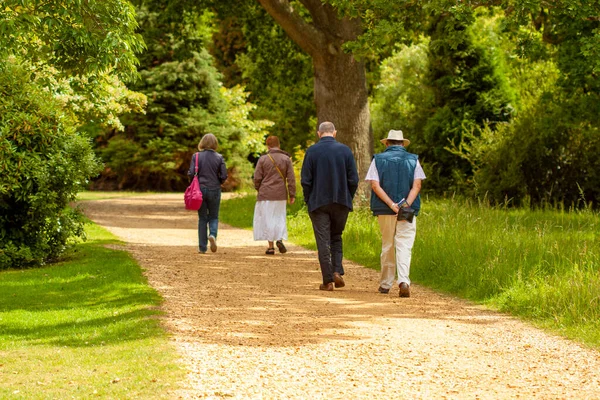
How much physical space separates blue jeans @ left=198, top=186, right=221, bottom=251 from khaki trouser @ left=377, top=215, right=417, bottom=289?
176 inches

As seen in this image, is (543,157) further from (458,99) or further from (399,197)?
(399,197)

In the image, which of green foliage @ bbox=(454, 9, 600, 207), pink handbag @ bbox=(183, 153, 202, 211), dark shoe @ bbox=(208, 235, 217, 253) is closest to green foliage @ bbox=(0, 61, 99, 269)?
pink handbag @ bbox=(183, 153, 202, 211)

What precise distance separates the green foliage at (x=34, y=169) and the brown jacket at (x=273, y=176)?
2.63 metres

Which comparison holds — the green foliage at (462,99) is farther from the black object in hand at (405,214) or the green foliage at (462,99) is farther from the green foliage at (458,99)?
the black object in hand at (405,214)

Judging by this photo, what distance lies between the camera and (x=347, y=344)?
25.7ft

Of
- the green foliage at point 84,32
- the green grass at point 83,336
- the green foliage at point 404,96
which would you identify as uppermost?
the green foliage at point 404,96

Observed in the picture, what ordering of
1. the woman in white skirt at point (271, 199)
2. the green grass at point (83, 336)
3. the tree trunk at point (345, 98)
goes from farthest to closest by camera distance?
the tree trunk at point (345, 98) → the woman in white skirt at point (271, 199) → the green grass at point (83, 336)

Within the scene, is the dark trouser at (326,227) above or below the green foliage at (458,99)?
below

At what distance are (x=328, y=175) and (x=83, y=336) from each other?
3.94 m

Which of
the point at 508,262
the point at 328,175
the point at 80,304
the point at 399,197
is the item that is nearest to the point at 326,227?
the point at 328,175

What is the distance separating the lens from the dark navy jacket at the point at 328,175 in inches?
437

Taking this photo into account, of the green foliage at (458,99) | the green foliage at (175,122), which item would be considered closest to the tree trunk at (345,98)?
the green foliage at (458,99)

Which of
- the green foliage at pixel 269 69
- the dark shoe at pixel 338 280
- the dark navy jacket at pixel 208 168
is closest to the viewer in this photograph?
the dark shoe at pixel 338 280

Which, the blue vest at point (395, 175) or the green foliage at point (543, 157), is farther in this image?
the green foliage at point (543, 157)
